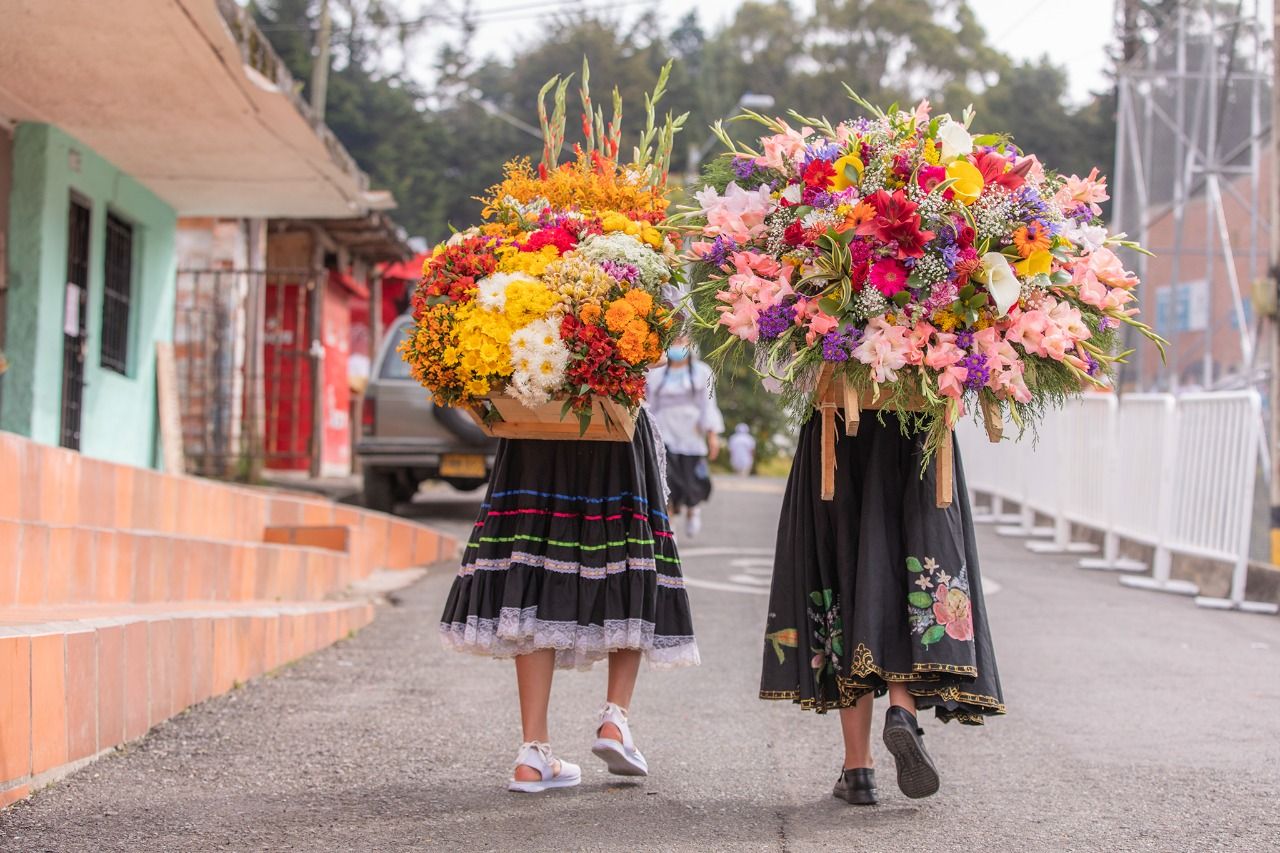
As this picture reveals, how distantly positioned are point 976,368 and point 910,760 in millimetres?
1102

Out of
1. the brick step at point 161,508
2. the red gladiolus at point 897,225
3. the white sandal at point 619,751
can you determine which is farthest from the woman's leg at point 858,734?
the brick step at point 161,508

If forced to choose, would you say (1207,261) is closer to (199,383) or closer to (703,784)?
(199,383)

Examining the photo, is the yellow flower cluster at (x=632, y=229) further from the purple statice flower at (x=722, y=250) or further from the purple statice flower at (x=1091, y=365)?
the purple statice flower at (x=1091, y=365)

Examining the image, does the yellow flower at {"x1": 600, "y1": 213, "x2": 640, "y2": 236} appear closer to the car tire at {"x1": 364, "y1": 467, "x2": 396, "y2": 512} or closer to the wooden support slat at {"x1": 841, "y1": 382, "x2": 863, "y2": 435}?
the wooden support slat at {"x1": 841, "y1": 382, "x2": 863, "y2": 435}

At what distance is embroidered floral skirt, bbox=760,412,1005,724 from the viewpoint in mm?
4266

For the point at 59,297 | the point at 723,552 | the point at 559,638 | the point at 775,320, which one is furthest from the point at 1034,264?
the point at 723,552

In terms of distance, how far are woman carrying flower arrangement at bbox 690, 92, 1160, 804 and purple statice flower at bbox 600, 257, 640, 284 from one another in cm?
21

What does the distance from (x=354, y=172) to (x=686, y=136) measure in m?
45.4

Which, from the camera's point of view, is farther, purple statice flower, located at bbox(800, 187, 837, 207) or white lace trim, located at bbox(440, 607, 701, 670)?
white lace trim, located at bbox(440, 607, 701, 670)

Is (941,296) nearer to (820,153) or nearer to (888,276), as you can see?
(888,276)

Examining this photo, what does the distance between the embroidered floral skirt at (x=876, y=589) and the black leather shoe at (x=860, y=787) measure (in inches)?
8.4

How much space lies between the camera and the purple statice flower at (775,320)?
4.14 metres

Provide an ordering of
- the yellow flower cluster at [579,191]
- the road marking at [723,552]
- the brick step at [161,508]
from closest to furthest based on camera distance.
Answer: the yellow flower cluster at [579,191], the brick step at [161,508], the road marking at [723,552]

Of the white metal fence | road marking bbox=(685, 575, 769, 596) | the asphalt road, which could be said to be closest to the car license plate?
road marking bbox=(685, 575, 769, 596)
